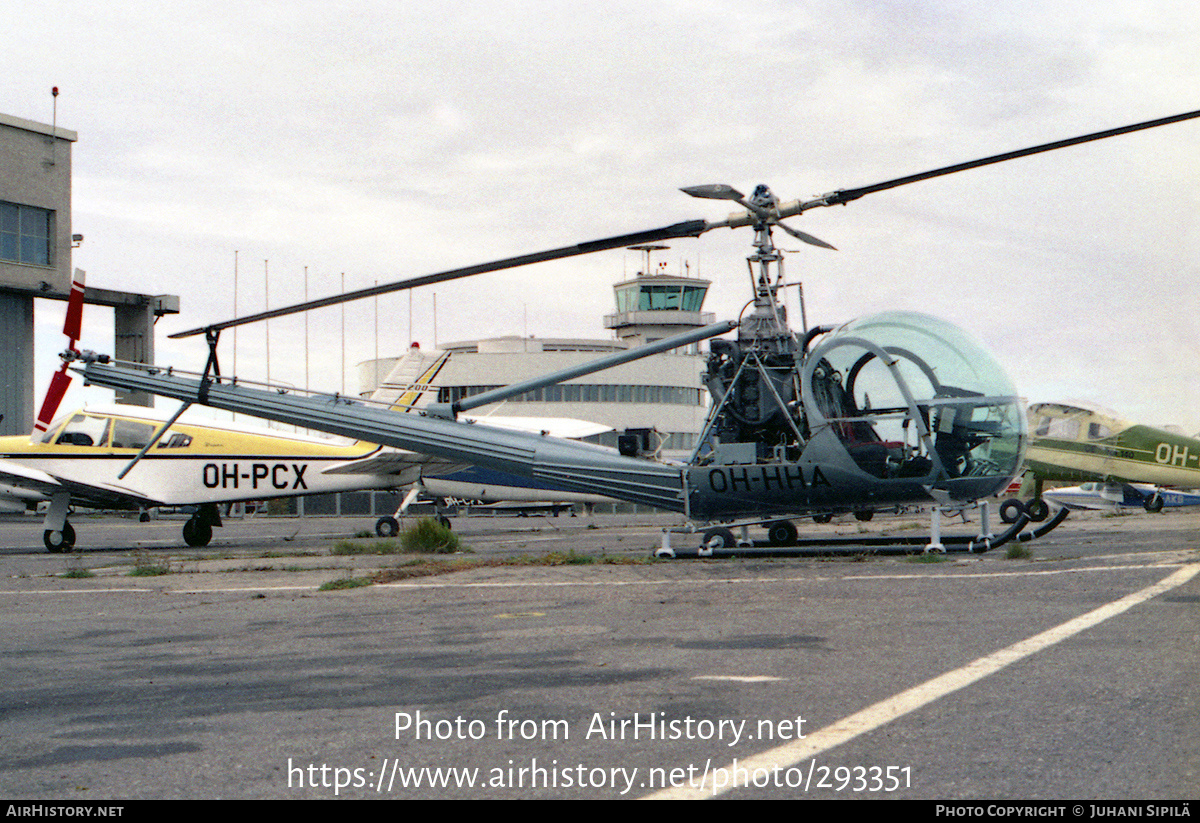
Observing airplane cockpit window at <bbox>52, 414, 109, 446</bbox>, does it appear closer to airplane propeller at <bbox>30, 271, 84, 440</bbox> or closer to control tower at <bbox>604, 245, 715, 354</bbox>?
airplane propeller at <bbox>30, 271, 84, 440</bbox>

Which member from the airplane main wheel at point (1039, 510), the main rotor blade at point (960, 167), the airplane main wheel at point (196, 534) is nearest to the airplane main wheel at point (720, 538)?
the main rotor blade at point (960, 167)

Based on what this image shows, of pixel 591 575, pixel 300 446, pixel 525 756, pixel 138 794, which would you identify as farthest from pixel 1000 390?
pixel 300 446

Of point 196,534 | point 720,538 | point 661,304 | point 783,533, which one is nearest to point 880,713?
point 720,538

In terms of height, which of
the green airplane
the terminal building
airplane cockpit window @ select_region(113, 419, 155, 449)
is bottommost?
the green airplane

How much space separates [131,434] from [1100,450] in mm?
20668

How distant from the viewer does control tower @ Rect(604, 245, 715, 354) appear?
Answer: 6856 cm

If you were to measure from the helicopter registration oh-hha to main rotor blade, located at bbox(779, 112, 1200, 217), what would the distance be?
3 cm

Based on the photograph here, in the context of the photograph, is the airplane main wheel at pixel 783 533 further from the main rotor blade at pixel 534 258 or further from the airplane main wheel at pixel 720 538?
the main rotor blade at pixel 534 258

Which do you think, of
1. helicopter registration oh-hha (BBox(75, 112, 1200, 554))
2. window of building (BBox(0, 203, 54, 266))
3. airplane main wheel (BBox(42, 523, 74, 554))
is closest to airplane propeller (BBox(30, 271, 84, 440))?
helicopter registration oh-hha (BBox(75, 112, 1200, 554))

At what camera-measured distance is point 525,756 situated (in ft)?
13.4

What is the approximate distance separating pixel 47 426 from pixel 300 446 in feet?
18.1

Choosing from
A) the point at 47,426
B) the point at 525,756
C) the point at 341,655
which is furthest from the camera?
the point at 47,426

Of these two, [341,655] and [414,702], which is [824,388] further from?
[414,702]
